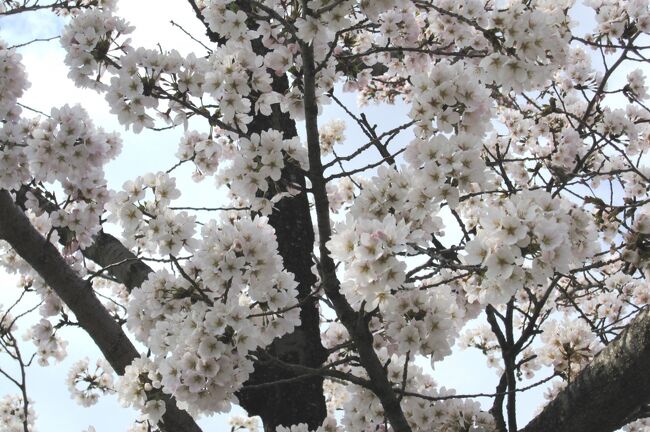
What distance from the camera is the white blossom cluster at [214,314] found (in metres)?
2.19

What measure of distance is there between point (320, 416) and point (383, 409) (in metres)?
0.64

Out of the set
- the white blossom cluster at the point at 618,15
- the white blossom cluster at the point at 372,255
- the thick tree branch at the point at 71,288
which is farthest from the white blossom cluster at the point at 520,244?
the white blossom cluster at the point at 618,15

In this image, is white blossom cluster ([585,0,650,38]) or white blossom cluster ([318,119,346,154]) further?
white blossom cluster ([318,119,346,154])

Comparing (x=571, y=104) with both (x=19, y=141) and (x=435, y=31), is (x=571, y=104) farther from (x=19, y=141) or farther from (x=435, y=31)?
(x=19, y=141)

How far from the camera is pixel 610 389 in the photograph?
7.57 feet

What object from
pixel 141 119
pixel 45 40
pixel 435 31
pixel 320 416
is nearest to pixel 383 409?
pixel 320 416

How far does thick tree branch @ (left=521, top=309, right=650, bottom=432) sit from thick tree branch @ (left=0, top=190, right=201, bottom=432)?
7.00 ft

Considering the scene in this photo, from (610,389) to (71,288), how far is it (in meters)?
2.63

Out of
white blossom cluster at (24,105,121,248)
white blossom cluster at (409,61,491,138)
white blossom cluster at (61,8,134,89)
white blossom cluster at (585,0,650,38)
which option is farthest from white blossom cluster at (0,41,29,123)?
white blossom cluster at (585,0,650,38)

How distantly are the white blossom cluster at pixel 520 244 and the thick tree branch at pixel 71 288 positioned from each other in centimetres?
207

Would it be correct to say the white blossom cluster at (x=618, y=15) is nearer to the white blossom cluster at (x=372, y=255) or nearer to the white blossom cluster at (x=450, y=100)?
the white blossom cluster at (x=450, y=100)

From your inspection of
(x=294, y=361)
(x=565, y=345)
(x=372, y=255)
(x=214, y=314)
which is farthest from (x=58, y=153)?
(x=565, y=345)

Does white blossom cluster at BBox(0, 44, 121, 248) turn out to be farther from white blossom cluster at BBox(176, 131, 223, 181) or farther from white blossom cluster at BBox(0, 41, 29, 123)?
white blossom cluster at BBox(176, 131, 223, 181)

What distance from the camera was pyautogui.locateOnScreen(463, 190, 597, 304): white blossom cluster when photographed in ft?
6.13
